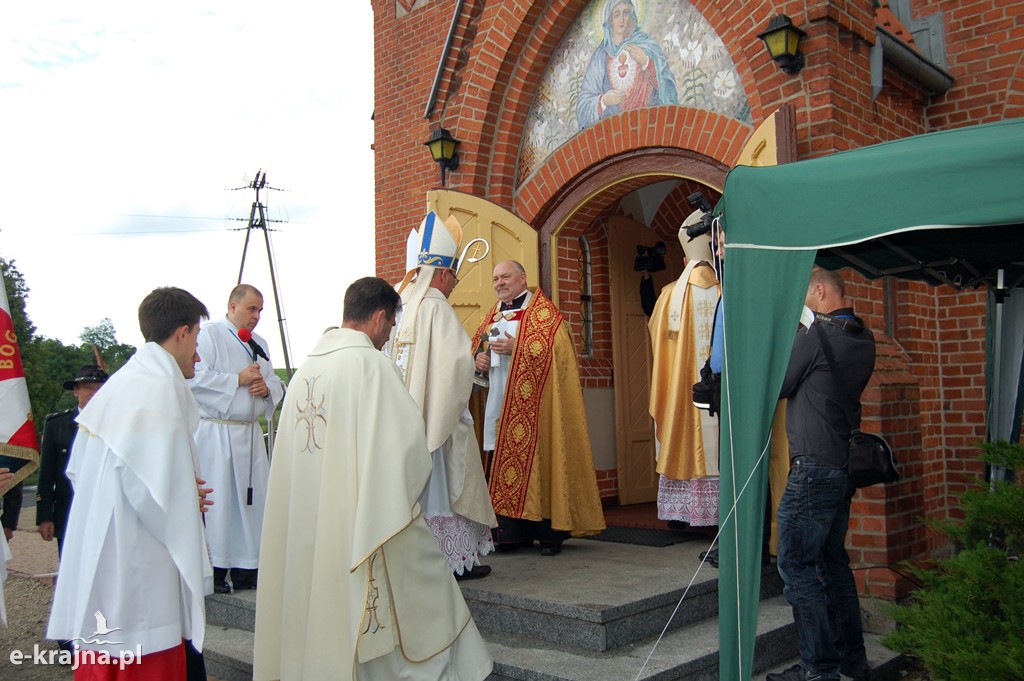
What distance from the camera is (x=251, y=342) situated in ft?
21.2

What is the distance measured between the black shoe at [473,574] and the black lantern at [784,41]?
156 inches

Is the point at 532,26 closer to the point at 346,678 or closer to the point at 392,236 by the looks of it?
the point at 392,236

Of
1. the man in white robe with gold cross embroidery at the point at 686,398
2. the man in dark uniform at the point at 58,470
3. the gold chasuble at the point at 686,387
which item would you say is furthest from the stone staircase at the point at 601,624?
the man in dark uniform at the point at 58,470

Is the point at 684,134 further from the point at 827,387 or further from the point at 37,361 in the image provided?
the point at 37,361

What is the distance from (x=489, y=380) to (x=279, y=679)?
3157 millimetres

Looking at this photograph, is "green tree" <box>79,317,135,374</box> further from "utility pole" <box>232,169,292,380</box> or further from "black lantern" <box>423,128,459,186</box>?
"black lantern" <box>423,128,459,186</box>

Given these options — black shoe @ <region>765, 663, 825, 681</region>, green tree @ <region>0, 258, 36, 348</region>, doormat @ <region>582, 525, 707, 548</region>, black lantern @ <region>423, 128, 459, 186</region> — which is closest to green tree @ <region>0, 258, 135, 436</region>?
green tree @ <region>0, 258, 36, 348</region>

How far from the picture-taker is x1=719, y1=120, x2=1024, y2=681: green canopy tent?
11.1 feet

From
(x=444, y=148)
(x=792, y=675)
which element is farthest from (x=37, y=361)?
(x=792, y=675)

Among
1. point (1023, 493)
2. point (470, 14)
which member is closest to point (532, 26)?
point (470, 14)

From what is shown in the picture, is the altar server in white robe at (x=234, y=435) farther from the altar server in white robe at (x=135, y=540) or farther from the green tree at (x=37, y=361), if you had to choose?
the green tree at (x=37, y=361)

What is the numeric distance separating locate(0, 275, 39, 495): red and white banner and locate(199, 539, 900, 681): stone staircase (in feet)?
6.22

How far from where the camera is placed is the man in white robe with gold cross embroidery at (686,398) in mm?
6352

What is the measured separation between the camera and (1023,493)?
12.6 ft
